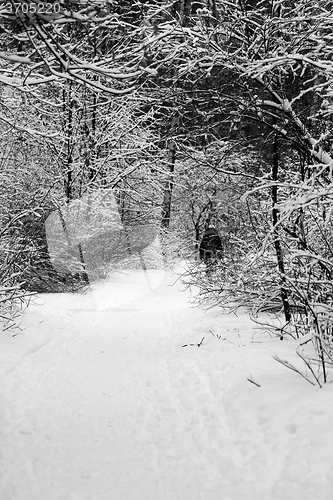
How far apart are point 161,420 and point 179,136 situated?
172 inches

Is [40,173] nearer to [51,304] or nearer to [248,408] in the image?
[51,304]

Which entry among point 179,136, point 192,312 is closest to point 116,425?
point 179,136

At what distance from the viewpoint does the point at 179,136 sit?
22.9 feet

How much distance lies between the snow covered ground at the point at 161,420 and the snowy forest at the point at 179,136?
0.74 meters

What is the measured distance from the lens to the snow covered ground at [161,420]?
3.41 metres

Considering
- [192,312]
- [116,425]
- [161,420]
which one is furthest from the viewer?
[192,312]

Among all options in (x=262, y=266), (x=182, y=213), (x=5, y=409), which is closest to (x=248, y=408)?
(x=5, y=409)

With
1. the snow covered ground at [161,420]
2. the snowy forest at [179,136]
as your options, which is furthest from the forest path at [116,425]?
the snowy forest at [179,136]

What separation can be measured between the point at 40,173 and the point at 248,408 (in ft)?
34.7

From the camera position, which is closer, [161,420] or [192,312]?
[161,420]

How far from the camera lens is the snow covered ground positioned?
3408mm

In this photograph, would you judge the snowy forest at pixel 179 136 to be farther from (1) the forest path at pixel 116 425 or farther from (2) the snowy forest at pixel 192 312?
(1) the forest path at pixel 116 425

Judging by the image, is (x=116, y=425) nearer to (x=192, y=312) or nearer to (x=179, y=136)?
(x=179, y=136)

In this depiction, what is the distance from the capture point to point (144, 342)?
8094 mm
